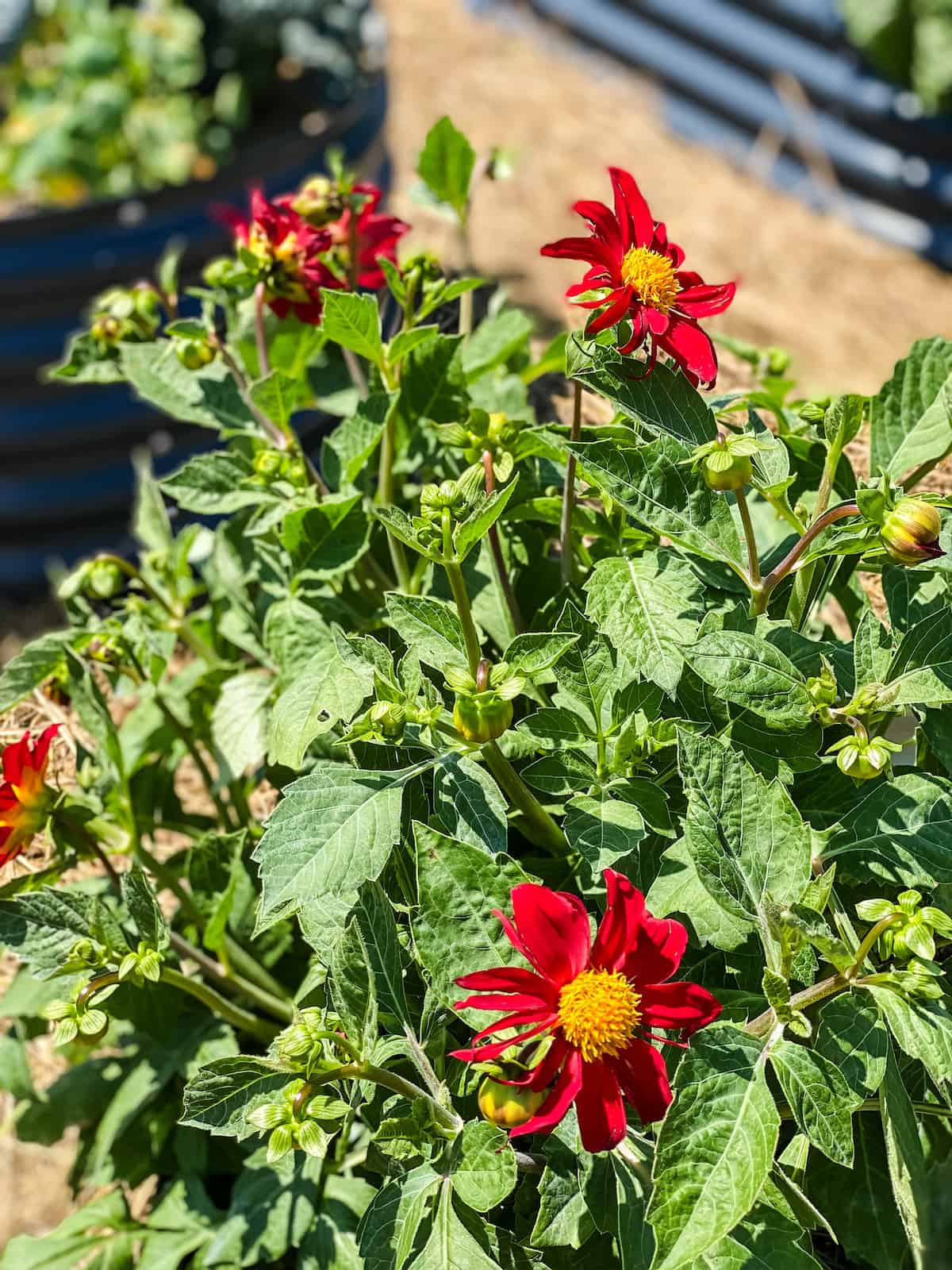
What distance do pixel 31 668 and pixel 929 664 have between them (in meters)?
0.43

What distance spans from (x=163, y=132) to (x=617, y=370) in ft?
6.54

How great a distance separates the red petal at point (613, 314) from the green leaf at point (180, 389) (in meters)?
0.25

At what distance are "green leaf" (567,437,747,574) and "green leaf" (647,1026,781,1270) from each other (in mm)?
181

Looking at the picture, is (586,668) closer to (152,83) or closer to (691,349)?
(691,349)

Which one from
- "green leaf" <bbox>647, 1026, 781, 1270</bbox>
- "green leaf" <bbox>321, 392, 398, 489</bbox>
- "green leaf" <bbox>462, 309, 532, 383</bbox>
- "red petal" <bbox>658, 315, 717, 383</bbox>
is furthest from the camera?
"green leaf" <bbox>462, 309, 532, 383</bbox>

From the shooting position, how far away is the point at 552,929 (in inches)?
15.1

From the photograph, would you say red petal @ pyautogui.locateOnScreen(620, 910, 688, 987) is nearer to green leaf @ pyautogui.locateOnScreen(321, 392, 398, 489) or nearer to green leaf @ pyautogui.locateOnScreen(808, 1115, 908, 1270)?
green leaf @ pyautogui.locateOnScreen(808, 1115, 908, 1270)

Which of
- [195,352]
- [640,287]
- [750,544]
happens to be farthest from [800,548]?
[195,352]

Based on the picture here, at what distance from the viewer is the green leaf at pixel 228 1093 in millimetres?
408

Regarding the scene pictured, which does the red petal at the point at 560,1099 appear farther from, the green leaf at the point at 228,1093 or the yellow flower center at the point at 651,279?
the yellow flower center at the point at 651,279

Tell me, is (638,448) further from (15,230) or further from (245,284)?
(15,230)

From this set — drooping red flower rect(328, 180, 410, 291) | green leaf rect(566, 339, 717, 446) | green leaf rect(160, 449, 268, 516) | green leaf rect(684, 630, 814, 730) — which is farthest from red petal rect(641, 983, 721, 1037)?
drooping red flower rect(328, 180, 410, 291)

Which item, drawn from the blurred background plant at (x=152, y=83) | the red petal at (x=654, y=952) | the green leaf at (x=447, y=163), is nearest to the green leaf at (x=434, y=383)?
the green leaf at (x=447, y=163)

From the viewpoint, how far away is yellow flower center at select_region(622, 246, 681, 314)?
17.9 inches
